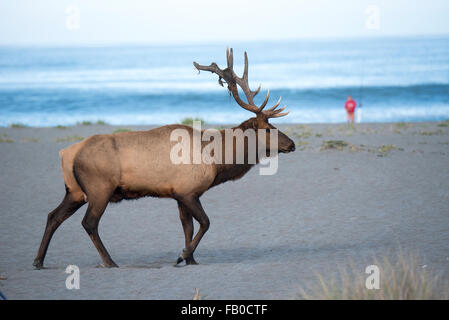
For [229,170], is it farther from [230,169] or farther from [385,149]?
[385,149]

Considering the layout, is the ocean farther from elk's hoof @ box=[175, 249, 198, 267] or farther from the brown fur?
elk's hoof @ box=[175, 249, 198, 267]

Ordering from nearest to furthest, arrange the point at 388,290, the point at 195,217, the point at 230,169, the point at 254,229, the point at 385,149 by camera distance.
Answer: the point at 388,290 < the point at 195,217 < the point at 230,169 < the point at 254,229 < the point at 385,149

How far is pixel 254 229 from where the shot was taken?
952 centimetres

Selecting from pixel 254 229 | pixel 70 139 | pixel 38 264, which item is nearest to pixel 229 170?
pixel 254 229

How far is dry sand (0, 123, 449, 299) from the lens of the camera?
667 cm

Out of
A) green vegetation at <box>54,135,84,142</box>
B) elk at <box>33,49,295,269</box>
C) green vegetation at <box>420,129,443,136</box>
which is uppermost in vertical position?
elk at <box>33,49,295,269</box>

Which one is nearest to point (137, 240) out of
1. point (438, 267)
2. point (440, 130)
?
point (438, 267)

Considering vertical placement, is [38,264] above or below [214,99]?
below

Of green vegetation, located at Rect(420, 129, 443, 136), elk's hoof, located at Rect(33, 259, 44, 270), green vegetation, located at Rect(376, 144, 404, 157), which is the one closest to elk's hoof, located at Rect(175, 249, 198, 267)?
elk's hoof, located at Rect(33, 259, 44, 270)

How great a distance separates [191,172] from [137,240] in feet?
6.22

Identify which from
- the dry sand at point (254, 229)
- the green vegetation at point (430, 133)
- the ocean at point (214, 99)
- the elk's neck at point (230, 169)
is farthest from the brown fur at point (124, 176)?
the ocean at point (214, 99)
